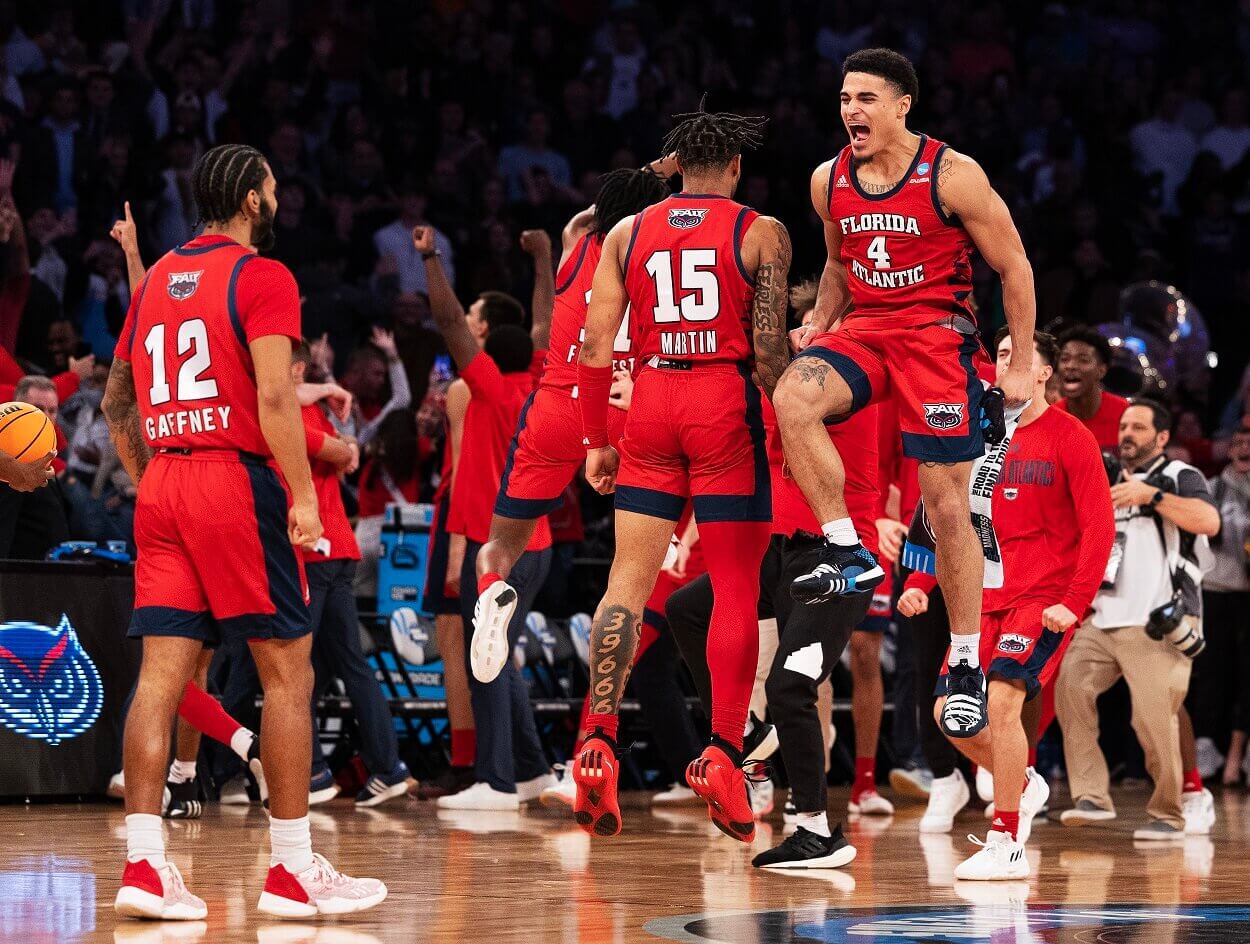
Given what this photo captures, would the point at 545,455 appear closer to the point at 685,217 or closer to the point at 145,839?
the point at 685,217

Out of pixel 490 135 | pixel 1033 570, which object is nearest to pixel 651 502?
pixel 1033 570

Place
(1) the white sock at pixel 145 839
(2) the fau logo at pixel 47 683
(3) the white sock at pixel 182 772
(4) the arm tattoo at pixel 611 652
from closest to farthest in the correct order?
(1) the white sock at pixel 145 839 → (4) the arm tattoo at pixel 611 652 → (3) the white sock at pixel 182 772 → (2) the fau logo at pixel 47 683

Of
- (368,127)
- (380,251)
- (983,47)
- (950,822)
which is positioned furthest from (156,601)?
(983,47)

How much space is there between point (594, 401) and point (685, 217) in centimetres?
76

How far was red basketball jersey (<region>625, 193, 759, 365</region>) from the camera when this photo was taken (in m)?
6.47

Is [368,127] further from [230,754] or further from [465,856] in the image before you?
[465,856]

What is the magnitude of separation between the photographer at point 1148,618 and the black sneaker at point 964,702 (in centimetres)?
294

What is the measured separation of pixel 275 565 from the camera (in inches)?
219

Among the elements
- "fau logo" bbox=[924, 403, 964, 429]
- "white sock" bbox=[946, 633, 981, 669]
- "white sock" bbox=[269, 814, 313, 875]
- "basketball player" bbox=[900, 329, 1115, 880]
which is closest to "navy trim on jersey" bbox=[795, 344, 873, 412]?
"fau logo" bbox=[924, 403, 964, 429]

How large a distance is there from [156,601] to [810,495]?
2.28 m

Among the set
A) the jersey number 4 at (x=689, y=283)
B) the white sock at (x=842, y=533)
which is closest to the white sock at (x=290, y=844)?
the white sock at (x=842, y=533)

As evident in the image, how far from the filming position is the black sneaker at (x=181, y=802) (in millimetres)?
8906

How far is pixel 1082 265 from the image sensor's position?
1661 centimetres

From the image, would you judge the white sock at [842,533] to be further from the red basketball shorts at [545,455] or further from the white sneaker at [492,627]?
the red basketball shorts at [545,455]
